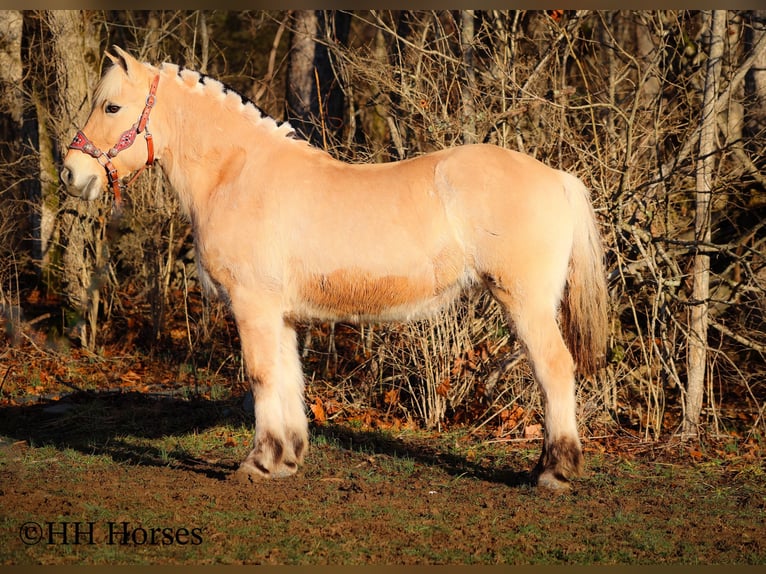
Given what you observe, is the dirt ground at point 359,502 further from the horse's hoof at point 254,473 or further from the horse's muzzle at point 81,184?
the horse's muzzle at point 81,184

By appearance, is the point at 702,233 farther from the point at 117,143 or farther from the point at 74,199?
the point at 74,199

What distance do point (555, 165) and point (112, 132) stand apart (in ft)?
11.7

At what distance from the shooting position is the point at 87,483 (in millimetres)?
5598

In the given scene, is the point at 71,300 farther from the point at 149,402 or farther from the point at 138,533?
the point at 138,533

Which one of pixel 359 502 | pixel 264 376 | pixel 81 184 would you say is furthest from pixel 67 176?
pixel 359 502

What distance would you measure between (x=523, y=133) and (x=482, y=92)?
58 centimetres

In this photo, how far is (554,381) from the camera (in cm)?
541

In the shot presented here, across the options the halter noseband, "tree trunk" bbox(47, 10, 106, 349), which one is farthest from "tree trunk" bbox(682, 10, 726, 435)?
"tree trunk" bbox(47, 10, 106, 349)

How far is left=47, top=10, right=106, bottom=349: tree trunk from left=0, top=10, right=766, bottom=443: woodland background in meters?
0.02

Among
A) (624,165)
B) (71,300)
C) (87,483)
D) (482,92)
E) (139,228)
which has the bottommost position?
(87,483)

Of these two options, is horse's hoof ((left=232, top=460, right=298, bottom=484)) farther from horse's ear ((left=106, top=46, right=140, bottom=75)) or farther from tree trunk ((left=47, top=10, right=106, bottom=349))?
tree trunk ((left=47, top=10, right=106, bottom=349))

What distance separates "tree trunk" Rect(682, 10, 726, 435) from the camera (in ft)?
22.7

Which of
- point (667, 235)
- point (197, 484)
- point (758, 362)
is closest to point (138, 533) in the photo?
point (197, 484)

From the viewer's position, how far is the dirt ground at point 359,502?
4.37 m
